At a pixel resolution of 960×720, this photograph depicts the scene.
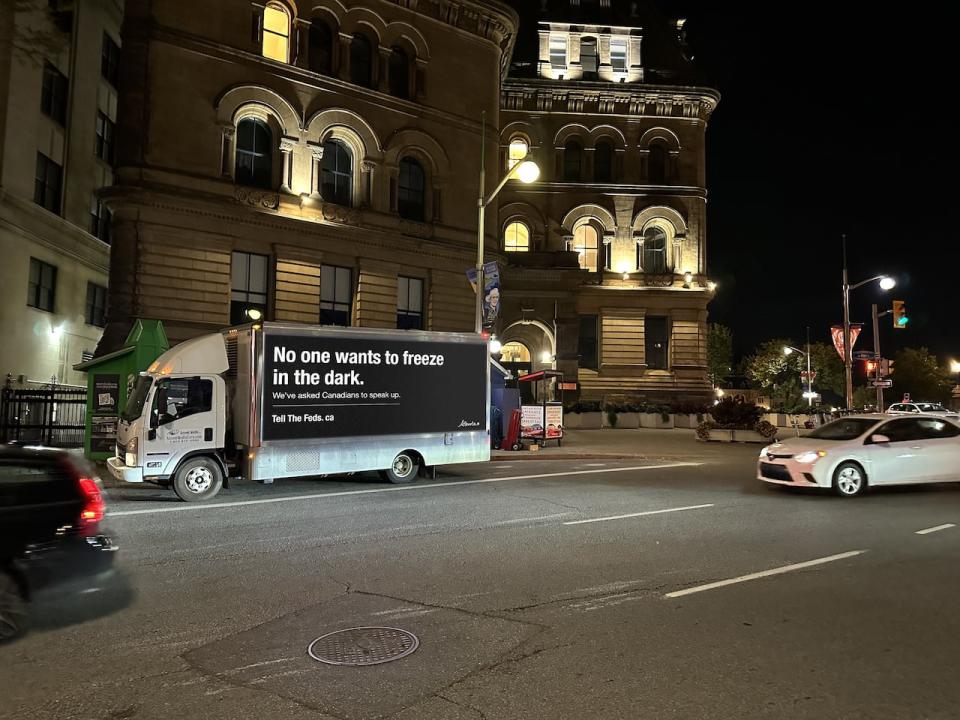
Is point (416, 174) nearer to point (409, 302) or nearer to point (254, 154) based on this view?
point (409, 302)

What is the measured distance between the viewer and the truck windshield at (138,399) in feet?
42.1

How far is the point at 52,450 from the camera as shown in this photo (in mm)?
6078

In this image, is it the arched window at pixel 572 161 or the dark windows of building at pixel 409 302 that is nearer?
the dark windows of building at pixel 409 302

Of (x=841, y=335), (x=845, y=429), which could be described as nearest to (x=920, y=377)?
(x=841, y=335)

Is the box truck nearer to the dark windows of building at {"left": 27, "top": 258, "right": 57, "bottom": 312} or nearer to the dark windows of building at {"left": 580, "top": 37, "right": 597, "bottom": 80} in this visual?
the dark windows of building at {"left": 27, "top": 258, "right": 57, "bottom": 312}

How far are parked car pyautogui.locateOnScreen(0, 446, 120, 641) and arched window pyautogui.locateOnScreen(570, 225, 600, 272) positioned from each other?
1716 inches

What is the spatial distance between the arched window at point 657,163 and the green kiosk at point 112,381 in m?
37.5

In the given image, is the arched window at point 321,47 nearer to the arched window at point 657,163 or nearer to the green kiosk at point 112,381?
the green kiosk at point 112,381

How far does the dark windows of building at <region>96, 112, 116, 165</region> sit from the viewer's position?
1297 inches

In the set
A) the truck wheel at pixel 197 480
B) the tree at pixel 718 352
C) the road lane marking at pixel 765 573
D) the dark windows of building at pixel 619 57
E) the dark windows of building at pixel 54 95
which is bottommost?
the road lane marking at pixel 765 573

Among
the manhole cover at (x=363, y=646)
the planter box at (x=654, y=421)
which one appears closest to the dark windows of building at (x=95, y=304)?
the planter box at (x=654, y=421)

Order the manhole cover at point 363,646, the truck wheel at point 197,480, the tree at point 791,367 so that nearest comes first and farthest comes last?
the manhole cover at point 363,646 → the truck wheel at point 197,480 → the tree at point 791,367

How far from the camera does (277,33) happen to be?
101 feet

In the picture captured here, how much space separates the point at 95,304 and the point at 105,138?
298 inches
